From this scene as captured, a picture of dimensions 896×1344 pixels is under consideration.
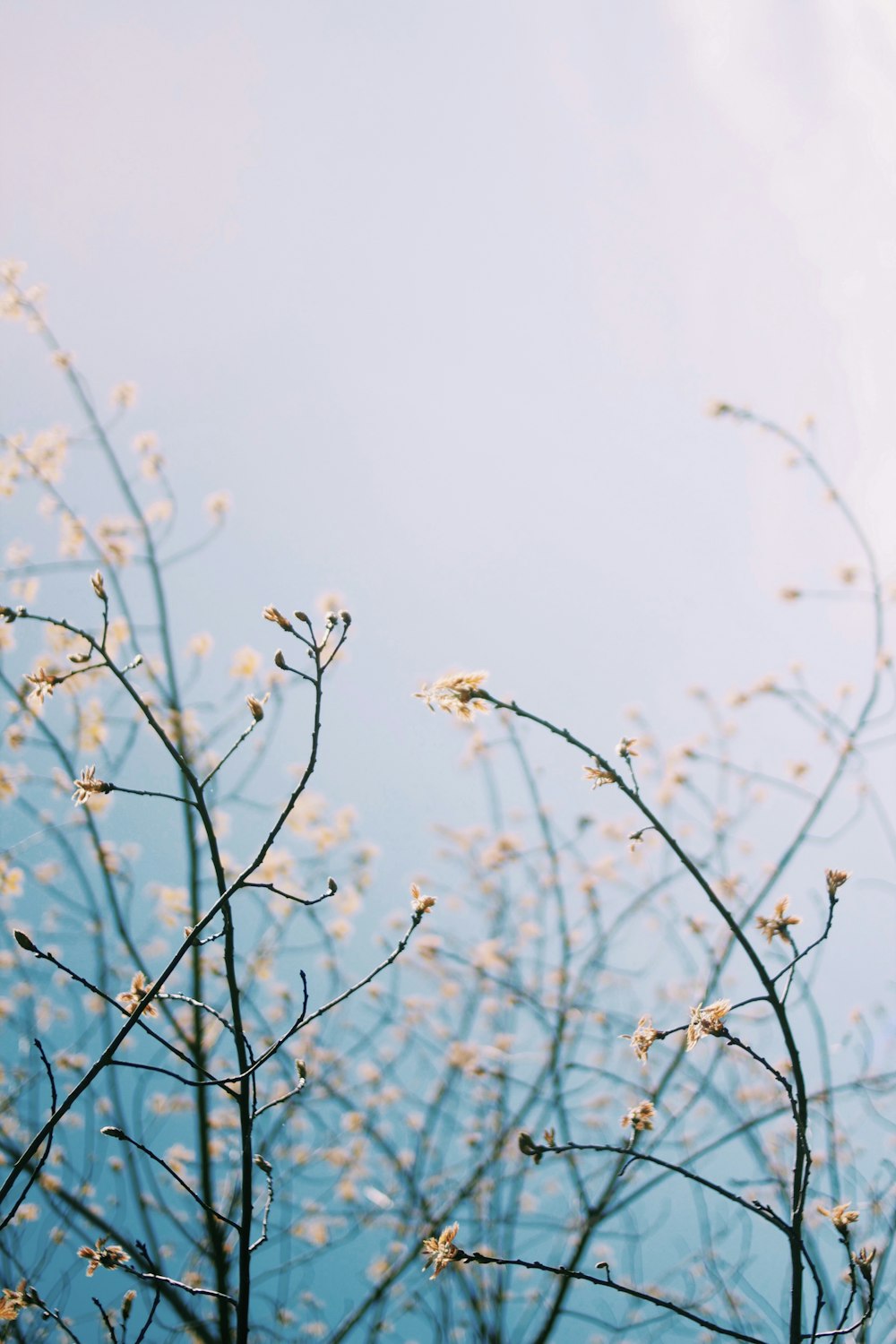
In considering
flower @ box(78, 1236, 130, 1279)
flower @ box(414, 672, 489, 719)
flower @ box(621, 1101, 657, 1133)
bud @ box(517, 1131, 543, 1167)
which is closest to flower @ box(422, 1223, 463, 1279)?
bud @ box(517, 1131, 543, 1167)

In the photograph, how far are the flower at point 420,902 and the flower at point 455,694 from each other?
1.41 ft

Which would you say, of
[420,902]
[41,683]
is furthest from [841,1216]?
[41,683]

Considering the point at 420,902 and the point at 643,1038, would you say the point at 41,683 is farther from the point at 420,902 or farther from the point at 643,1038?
the point at 643,1038

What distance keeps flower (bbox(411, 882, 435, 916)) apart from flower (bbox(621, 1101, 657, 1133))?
0.59 metres

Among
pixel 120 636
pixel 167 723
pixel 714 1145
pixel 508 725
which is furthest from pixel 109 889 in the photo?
pixel 714 1145

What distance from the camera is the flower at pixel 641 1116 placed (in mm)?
1756

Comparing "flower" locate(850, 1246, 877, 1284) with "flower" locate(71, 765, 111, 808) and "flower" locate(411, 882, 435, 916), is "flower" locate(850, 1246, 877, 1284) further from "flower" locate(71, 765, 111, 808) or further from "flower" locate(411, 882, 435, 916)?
"flower" locate(71, 765, 111, 808)

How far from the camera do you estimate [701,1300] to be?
388cm

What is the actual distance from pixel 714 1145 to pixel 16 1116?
9.95ft

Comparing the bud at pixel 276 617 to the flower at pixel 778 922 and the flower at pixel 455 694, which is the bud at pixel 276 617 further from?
the flower at pixel 778 922

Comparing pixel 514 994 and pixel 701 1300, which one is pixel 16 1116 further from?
pixel 701 1300

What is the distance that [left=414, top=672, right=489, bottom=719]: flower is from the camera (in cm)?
153

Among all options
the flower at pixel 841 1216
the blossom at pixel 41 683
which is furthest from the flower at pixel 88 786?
the flower at pixel 841 1216

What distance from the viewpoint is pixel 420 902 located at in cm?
178
